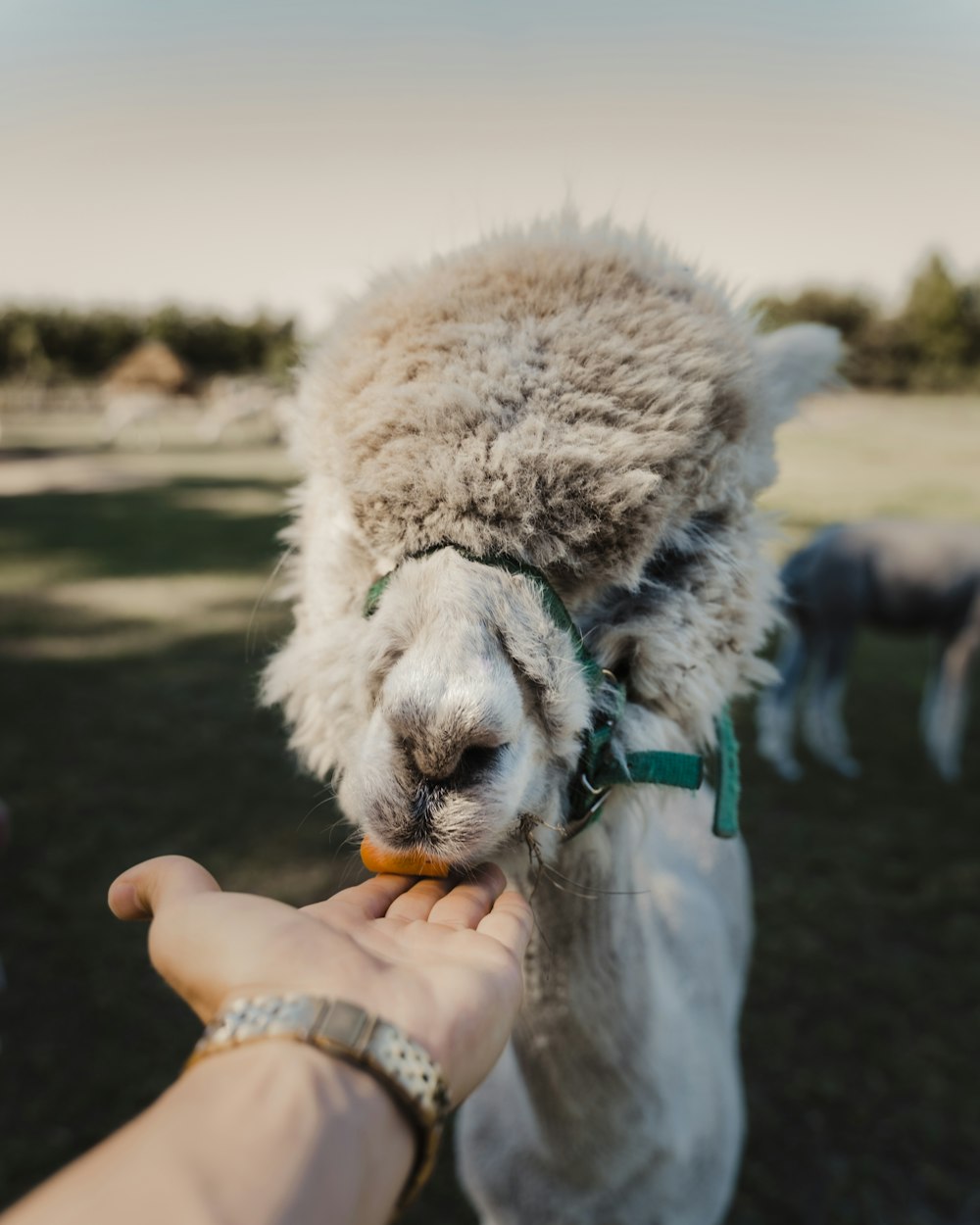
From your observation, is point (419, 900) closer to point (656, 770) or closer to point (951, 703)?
point (656, 770)

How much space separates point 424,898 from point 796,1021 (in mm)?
3237

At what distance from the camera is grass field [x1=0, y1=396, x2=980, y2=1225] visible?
2.94m

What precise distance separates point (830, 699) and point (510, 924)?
5.19m

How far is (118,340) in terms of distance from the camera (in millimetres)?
46094

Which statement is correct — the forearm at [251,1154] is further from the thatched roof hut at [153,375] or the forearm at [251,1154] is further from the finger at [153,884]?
the thatched roof hut at [153,375]

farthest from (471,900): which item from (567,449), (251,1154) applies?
(567,449)

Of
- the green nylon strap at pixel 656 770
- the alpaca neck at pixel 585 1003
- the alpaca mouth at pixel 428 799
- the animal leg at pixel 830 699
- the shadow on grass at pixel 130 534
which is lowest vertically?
the shadow on grass at pixel 130 534

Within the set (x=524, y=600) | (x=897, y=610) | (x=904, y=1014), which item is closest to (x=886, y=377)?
(x=897, y=610)

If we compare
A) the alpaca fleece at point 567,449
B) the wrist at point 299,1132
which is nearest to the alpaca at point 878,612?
the alpaca fleece at point 567,449

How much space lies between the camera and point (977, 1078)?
3.28 meters

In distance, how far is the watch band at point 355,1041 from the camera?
2.26ft

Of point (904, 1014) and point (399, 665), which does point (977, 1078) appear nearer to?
point (904, 1014)

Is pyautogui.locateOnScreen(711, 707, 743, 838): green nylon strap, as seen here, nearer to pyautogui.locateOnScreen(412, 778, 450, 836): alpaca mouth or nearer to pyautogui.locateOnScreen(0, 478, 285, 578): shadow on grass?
pyautogui.locateOnScreen(412, 778, 450, 836): alpaca mouth

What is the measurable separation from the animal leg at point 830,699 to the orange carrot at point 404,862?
513cm
